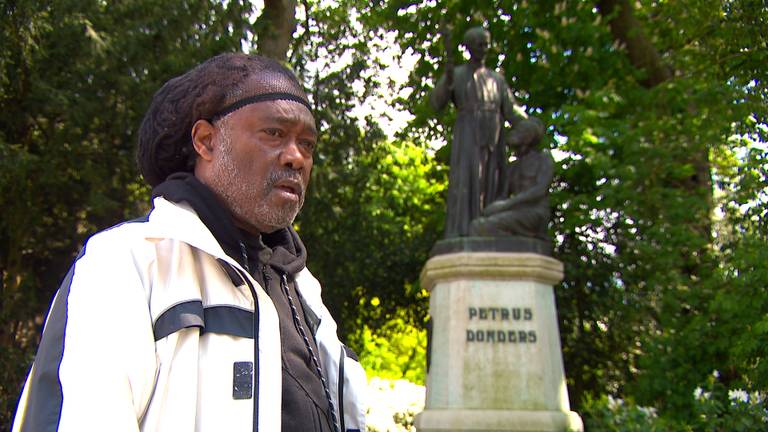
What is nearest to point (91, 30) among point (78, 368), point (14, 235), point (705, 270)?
point (14, 235)

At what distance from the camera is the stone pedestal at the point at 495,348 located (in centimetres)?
831

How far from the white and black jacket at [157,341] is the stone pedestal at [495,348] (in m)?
6.91

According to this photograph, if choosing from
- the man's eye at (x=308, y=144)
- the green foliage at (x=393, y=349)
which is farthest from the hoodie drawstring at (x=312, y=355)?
the green foliage at (x=393, y=349)

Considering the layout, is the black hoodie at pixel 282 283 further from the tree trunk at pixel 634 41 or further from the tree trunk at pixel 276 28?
the tree trunk at pixel 634 41

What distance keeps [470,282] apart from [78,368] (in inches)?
298

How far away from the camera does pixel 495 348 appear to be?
8.57m

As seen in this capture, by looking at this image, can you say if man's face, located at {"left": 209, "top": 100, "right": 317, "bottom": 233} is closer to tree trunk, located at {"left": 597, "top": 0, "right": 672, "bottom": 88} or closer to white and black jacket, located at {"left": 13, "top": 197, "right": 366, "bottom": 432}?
white and black jacket, located at {"left": 13, "top": 197, "right": 366, "bottom": 432}

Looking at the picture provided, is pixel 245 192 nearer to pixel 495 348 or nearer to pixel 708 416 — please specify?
pixel 708 416

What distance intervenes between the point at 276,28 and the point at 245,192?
435 inches

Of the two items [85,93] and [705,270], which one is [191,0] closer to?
[85,93]

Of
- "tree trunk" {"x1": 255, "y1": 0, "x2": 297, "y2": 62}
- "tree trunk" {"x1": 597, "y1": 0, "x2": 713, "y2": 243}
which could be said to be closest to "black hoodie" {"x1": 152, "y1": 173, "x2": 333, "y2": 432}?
"tree trunk" {"x1": 255, "y1": 0, "x2": 297, "y2": 62}

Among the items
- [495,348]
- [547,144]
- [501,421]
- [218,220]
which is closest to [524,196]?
[495,348]

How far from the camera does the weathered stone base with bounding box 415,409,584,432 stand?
26.8ft

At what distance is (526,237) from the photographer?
30.1 ft
